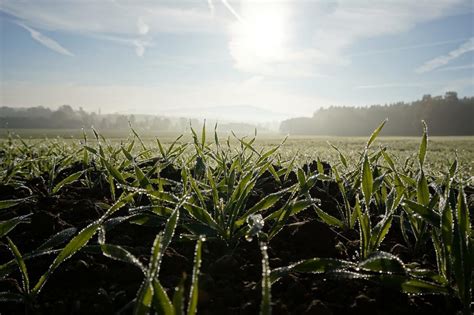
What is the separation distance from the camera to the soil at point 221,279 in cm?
71

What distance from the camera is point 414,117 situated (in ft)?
156

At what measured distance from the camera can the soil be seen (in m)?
0.71

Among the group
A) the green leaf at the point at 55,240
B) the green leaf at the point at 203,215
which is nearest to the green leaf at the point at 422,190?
the green leaf at the point at 203,215

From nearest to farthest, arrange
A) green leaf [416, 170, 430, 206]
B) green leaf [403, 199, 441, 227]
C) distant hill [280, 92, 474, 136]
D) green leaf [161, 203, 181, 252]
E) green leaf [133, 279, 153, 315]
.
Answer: green leaf [133, 279, 153, 315]
green leaf [161, 203, 181, 252]
green leaf [403, 199, 441, 227]
green leaf [416, 170, 430, 206]
distant hill [280, 92, 474, 136]

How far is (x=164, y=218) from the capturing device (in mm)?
1038

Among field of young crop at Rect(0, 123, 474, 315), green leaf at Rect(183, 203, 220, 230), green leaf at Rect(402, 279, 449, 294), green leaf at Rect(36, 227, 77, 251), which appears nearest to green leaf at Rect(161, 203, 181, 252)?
field of young crop at Rect(0, 123, 474, 315)

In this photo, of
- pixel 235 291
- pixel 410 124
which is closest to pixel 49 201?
pixel 235 291

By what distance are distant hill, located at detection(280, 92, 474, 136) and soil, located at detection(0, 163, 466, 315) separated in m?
43.7

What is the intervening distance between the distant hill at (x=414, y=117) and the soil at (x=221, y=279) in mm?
43654

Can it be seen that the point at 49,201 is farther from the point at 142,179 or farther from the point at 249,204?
the point at 249,204

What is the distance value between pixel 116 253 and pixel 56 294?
0.19m

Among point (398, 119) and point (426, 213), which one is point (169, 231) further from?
point (398, 119)

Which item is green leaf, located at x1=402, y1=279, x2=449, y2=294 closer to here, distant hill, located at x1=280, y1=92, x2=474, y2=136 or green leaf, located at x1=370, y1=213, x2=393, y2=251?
green leaf, located at x1=370, y1=213, x2=393, y2=251

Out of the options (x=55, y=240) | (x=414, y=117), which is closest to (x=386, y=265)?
(x=55, y=240)
